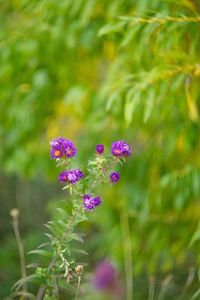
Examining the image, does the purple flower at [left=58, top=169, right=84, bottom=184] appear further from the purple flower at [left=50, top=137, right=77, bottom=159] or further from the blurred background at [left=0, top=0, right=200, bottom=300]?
the blurred background at [left=0, top=0, right=200, bottom=300]

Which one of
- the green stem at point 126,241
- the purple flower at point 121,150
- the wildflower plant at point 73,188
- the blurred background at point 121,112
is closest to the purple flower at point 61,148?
the wildflower plant at point 73,188

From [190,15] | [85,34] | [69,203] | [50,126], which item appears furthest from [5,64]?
[69,203]

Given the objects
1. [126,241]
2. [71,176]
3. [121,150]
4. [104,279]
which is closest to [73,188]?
[71,176]

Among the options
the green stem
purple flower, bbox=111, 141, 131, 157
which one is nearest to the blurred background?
the green stem

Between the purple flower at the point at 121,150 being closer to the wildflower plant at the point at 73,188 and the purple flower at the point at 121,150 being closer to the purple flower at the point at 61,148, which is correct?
the wildflower plant at the point at 73,188

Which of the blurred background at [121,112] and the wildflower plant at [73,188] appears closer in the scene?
the wildflower plant at [73,188]

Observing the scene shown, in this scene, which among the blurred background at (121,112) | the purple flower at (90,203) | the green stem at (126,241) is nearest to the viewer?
the purple flower at (90,203)

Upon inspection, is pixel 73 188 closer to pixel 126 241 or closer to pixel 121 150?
pixel 121 150

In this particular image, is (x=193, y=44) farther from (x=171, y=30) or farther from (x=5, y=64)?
(x=5, y=64)
